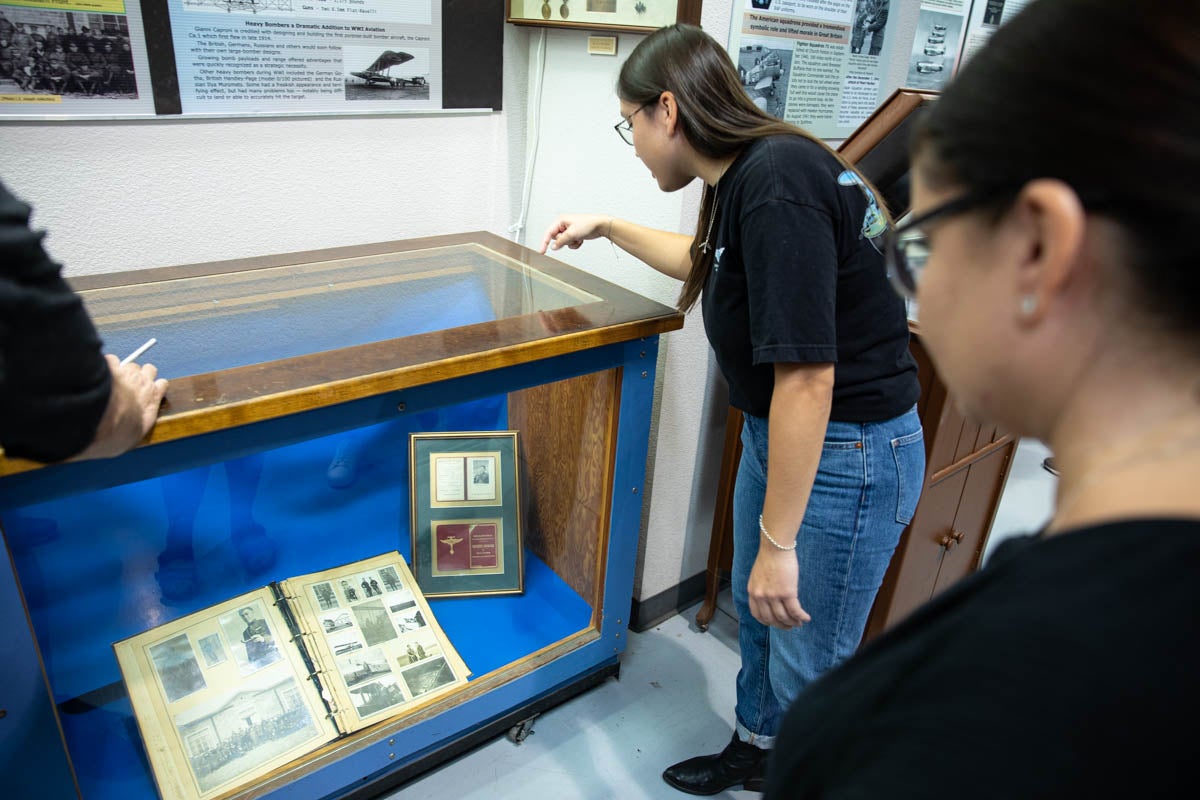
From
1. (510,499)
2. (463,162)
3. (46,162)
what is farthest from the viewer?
(463,162)

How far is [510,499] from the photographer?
77.3 inches

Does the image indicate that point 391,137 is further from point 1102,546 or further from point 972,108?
point 1102,546

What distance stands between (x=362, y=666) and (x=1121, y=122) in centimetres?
159

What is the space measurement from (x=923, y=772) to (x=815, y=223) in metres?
0.79

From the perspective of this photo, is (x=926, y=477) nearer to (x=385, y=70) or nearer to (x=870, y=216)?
(x=870, y=216)

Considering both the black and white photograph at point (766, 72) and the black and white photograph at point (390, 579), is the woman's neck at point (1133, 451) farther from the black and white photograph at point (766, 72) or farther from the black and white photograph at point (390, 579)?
the black and white photograph at point (390, 579)

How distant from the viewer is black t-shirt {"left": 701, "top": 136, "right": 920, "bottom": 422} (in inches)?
41.1

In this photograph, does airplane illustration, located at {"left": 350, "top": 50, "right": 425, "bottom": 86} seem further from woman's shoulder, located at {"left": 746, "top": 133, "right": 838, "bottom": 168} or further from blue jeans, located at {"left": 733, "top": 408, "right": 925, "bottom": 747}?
blue jeans, located at {"left": 733, "top": 408, "right": 925, "bottom": 747}

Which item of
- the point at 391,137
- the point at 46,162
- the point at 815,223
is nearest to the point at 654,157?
the point at 815,223

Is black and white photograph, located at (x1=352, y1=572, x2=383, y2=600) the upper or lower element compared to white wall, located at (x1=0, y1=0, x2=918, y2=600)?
lower

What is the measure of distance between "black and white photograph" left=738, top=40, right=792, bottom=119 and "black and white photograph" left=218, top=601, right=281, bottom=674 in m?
1.52

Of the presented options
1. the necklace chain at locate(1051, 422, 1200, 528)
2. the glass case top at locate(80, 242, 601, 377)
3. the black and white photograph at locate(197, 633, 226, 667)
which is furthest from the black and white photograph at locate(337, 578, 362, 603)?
the necklace chain at locate(1051, 422, 1200, 528)

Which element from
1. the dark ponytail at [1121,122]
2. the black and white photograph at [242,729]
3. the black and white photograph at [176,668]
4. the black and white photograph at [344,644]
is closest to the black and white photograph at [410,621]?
the black and white photograph at [344,644]

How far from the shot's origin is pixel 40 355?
69cm
